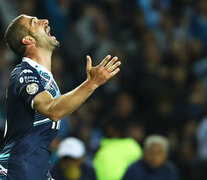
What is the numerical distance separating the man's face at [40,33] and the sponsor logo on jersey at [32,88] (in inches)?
18.6

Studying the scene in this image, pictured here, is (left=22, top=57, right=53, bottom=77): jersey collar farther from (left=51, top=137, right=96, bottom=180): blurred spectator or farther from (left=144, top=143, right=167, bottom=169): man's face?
(left=144, top=143, right=167, bottom=169): man's face

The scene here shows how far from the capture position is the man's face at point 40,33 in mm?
5145

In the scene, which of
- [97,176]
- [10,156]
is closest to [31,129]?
[10,156]

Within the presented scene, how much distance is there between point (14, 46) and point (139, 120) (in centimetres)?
472

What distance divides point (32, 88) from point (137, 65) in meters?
6.51

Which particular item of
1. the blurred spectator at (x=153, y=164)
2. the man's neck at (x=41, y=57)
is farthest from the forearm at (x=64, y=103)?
the blurred spectator at (x=153, y=164)

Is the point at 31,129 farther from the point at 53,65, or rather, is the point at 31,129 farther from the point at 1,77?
the point at 53,65

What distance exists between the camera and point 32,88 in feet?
15.6

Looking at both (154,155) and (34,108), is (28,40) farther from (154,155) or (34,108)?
(154,155)

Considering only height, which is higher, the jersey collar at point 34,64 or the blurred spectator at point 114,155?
the jersey collar at point 34,64

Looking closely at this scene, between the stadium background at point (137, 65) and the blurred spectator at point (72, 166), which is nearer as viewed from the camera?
the blurred spectator at point (72, 166)

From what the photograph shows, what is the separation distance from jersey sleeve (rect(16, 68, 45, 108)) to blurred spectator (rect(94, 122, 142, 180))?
353 centimetres

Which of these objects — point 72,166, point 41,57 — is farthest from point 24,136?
point 72,166

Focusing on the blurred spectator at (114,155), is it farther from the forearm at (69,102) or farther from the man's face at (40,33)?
the forearm at (69,102)
